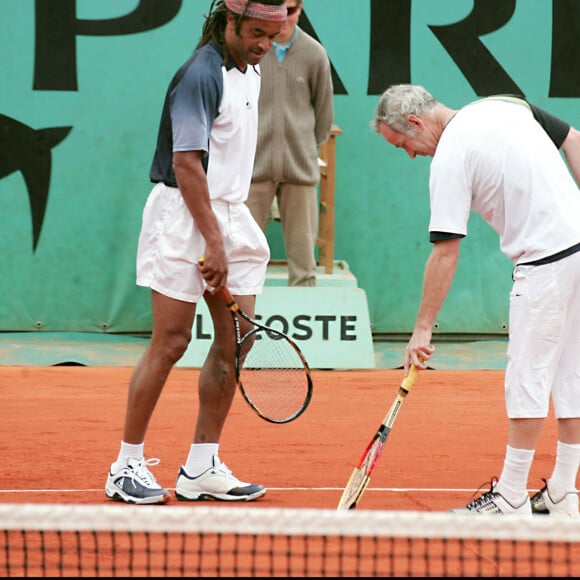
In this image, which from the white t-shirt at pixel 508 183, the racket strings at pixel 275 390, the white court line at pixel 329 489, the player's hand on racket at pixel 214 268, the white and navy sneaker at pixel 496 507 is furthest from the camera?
the racket strings at pixel 275 390

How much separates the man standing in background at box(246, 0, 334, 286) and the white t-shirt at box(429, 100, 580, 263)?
4216mm

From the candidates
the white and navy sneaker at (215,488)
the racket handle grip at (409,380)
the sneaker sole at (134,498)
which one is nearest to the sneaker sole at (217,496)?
the white and navy sneaker at (215,488)

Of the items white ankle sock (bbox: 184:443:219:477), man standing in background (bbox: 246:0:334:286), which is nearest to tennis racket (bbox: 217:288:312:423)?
white ankle sock (bbox: 184:443:219:477)

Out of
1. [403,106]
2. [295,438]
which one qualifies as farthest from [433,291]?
[295,438]

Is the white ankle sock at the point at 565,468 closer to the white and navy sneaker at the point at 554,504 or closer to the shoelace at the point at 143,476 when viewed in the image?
the white and navy sneaker at the point at 554,504

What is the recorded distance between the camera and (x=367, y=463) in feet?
13.7

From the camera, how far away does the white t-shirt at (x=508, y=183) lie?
3.94 m

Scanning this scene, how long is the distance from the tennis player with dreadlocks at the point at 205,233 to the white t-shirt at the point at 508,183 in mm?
824

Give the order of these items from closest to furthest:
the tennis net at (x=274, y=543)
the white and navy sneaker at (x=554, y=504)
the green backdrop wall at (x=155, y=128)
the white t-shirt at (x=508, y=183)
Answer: the tennis net at (x=274, y=543) → the white t-shirt at (x=508, y=183) → the white and navy sneaker at (x=554, y=504) → the green backdrop wall at (x=155, y=128)

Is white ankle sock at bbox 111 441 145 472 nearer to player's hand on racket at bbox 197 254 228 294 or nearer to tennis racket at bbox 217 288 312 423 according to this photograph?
tennis racket at bbox 217 288 312 423

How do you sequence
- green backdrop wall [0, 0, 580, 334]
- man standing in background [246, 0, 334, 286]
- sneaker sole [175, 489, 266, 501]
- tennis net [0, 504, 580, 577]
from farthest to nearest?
green backdrop wall [0, 0, 580, 334] < man standing in background [246, 0, 334, 286] < sneaker sole [175, 489, 266, 501] < tennis net [0, 504, 580, 577]

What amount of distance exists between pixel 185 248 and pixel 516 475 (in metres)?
1.41

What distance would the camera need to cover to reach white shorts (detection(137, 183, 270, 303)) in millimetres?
4406

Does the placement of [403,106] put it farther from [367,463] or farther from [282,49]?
[282,49]
